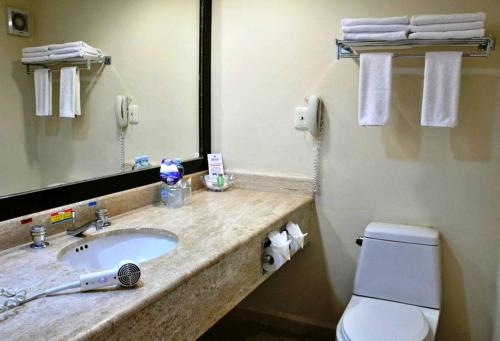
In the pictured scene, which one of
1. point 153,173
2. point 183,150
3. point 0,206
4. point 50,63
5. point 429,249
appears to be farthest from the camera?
point 183,150

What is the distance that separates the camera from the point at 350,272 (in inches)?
86.2

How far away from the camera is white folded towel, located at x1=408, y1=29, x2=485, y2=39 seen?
1604 mm

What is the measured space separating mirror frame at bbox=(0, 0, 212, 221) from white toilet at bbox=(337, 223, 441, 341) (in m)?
1.03

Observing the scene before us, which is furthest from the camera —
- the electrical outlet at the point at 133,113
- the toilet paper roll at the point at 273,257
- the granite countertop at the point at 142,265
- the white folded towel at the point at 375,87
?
the electrical outlet at the point at 133,113

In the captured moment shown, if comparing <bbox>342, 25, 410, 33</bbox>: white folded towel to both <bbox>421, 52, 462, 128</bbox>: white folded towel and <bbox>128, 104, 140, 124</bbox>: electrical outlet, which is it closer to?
<bbox>421, 52, 462, 128</bbox>: white folded towel

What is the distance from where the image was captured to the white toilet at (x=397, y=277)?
5.71 feet

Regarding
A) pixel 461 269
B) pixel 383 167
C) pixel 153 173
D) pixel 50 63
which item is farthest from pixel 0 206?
pixel 461 269

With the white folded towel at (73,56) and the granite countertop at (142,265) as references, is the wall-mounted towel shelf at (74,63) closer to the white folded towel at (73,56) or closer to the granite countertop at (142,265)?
the white folded towel at (73,56)

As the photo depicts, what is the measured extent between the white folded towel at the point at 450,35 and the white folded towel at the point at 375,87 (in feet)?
0.43

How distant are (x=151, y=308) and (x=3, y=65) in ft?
3.29

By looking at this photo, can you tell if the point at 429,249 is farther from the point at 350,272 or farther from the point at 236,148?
the point at 236,148

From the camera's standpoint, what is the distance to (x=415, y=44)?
69.2 inches

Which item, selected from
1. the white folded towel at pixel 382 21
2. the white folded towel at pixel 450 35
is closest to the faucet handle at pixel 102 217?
the white folded towel at pixel 382 21

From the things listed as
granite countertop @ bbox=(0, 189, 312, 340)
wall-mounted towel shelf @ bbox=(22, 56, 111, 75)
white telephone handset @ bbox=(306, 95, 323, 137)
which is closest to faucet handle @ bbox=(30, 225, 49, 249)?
granite countertop @ bbox=(0, 189, 312, 340)
